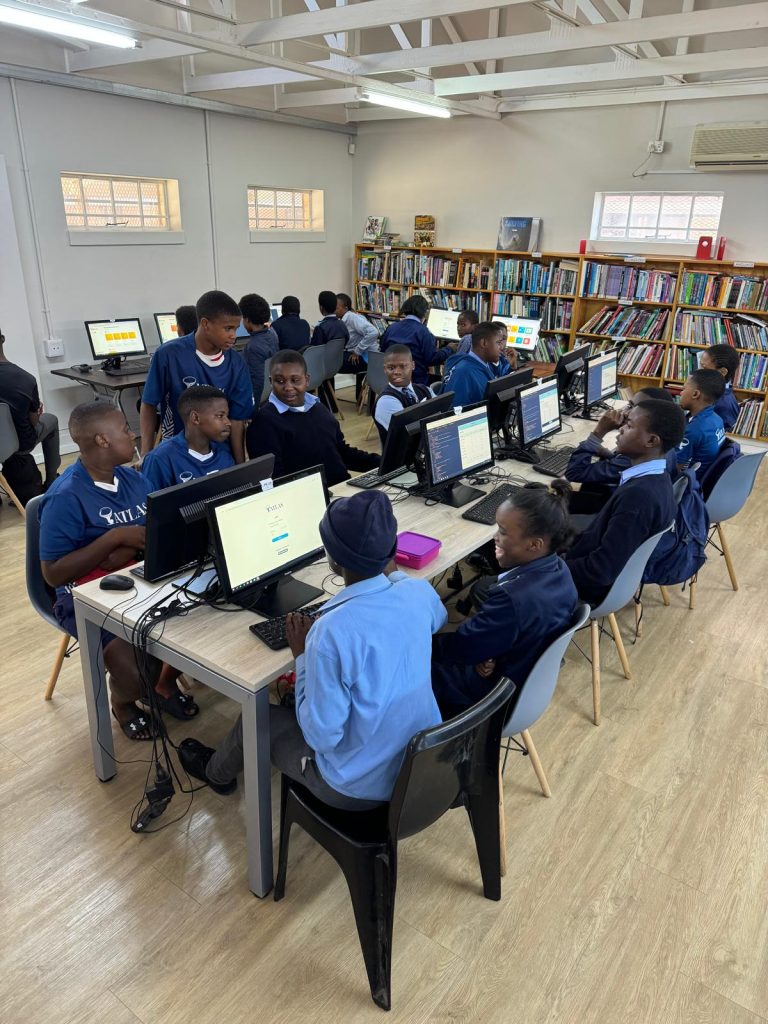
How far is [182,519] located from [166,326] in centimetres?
483

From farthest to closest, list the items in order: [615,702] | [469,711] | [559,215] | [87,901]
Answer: [559,215], [615,702], [87,901], [469,711]

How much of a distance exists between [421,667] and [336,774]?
0.35 metres

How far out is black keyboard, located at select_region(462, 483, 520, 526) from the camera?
119 inches

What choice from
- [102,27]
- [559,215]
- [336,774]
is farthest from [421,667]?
[559,215]

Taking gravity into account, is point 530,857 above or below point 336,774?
below

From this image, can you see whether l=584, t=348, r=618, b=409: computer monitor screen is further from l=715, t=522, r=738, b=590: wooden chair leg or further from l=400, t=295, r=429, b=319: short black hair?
l=400, t=295, r=429, b=319: short black hair

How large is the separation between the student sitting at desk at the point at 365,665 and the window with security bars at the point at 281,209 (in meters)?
6.76

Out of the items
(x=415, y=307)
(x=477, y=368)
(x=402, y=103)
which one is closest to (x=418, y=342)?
(x=415, y=307)

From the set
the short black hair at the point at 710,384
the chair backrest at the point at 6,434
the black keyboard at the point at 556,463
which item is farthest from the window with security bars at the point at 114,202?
the short black hair at the point at 710,384

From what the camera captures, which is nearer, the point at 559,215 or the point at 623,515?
the point at 623,515

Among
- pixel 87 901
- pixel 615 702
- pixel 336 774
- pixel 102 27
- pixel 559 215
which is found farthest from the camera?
pixel 559 215

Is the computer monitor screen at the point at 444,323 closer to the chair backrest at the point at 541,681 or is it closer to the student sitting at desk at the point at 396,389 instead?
the student sitting at desk at the point at 396,389

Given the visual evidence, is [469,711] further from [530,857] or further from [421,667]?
[530,857]

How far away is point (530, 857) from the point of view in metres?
2.29
